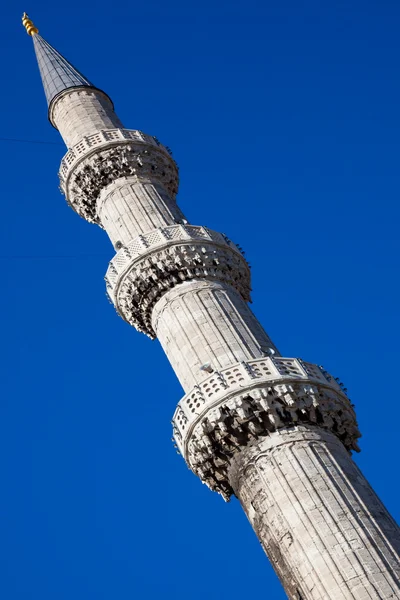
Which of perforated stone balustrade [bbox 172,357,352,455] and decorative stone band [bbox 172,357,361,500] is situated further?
perforated stone balustrade [bbox 172,357,352,455]

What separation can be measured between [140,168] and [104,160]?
0.92 metres

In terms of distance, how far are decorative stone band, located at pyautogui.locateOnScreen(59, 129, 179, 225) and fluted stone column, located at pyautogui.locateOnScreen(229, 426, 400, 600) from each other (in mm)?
9271

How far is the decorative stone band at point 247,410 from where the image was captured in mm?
17172

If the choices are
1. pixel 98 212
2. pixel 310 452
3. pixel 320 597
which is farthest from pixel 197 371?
pixel 98 212

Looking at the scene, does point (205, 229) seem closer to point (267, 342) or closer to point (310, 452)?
point (267, 342)

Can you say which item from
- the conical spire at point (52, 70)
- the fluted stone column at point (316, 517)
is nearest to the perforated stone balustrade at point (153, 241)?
the fluted stone column at point (316, 517)

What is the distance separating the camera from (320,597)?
1478 centimetres

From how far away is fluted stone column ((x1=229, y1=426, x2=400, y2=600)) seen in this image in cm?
1480

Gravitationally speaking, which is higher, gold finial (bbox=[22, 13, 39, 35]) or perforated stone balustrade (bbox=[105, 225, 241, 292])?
gold finial (bbox=[22, 13, 39, 35])

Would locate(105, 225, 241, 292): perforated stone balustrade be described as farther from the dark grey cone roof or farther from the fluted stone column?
the dark grey cone roof

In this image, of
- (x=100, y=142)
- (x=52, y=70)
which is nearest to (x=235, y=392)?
(x=100, y=142)

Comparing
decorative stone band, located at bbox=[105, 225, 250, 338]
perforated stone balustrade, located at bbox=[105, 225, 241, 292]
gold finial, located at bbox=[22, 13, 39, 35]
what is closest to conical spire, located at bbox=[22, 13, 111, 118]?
gold finial, located at bbox=[22, 13, 39, 35]

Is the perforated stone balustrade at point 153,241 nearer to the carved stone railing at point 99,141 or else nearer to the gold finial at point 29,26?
the carved stone railing at point 99,141

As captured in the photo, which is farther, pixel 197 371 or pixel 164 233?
pixel 164 233
